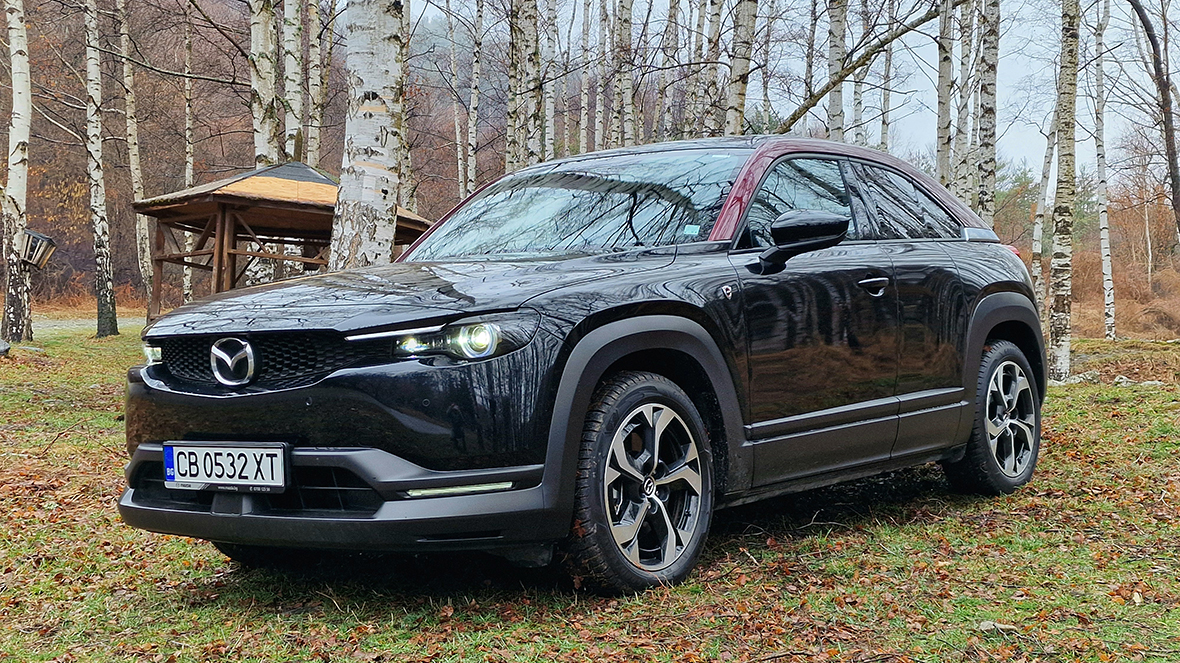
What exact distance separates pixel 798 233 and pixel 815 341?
448mm

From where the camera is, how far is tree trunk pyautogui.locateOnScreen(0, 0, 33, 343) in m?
16.3

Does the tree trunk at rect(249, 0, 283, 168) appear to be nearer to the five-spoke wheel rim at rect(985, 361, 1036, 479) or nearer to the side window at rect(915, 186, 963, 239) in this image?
the side window at rect(915, 186, 963, 239)

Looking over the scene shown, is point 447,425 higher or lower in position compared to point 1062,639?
higher

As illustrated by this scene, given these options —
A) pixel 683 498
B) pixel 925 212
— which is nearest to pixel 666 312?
pixel 683 498

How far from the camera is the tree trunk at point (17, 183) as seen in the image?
16312 millimetres

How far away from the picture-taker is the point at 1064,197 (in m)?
13.1

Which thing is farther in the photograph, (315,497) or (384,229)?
(384,229)

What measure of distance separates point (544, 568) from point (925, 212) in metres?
2.75

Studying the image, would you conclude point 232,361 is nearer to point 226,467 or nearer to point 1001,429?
point 226,467

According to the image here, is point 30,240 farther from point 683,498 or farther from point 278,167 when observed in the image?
point 683,498

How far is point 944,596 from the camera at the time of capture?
3.64 metres

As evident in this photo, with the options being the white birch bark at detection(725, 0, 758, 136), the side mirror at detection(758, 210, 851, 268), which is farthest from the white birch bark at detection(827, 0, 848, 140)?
the side mirror at detection(758, 210, 851, 268)

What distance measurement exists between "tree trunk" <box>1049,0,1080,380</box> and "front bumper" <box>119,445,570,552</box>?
36.9 feet

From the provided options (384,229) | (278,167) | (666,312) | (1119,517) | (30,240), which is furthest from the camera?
(30,240)
